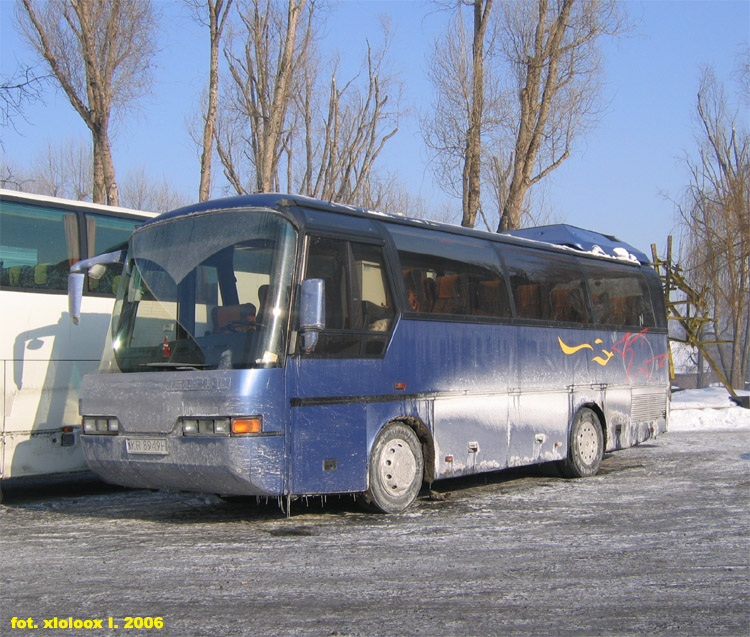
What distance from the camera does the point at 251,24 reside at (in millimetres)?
25266

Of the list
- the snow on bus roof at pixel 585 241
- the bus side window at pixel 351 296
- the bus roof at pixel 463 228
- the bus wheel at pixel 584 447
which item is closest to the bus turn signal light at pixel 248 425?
the bus side window at pixel 351 296

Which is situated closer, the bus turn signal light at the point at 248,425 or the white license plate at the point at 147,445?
the bus turn signal light at the point at 248,425

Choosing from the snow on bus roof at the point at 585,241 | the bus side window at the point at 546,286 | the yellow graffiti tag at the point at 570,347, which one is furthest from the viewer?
the snow on bus roof at the point at 585,241

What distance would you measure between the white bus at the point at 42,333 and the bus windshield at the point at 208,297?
1.31m

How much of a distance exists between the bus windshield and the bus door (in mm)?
325

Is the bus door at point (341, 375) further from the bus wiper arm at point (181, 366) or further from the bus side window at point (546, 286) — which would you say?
the bus side window at point (546, 286)

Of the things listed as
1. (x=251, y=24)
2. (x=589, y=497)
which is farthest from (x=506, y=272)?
(x=251, y=24)

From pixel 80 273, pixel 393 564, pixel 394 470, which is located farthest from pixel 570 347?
pixel 80 273

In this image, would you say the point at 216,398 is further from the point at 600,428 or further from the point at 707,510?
the point at 600,428

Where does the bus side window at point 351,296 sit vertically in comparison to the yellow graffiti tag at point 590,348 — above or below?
above

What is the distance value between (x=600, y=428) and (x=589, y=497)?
2.83m

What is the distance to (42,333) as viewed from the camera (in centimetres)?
982

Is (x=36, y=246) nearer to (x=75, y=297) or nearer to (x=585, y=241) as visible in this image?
(x=75, y=297)

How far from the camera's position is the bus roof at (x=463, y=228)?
820cm
